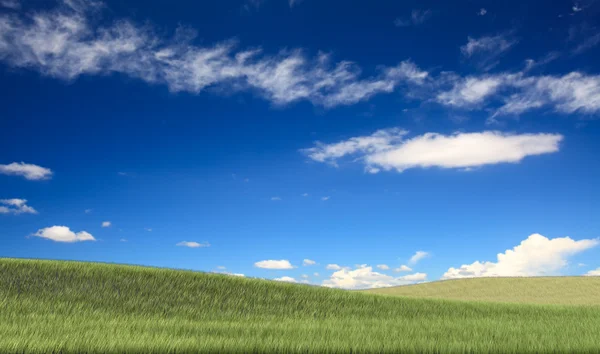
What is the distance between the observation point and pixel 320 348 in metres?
7.68

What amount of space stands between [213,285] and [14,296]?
240 inches

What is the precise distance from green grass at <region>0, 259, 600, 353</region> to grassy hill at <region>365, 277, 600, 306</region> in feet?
39.0

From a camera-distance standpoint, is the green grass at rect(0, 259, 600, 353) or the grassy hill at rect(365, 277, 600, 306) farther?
the grassy hill at rect(365, 277, 600, 306)

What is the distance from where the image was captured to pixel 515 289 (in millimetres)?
31578

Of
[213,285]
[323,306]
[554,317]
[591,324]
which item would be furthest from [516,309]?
[213,285]

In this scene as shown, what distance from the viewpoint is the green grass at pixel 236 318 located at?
317 inches

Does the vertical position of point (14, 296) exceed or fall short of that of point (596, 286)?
it falls short

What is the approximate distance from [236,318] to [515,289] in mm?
24373

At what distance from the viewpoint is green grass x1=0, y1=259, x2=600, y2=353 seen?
8.05 metres

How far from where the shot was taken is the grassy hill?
1142 inches

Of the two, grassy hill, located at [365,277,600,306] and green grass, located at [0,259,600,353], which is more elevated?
grassy hill, located at [365,277,600,306]

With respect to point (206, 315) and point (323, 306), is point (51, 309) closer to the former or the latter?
point (206, 315)

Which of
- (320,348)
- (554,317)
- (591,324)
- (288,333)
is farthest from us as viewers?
(554,317)

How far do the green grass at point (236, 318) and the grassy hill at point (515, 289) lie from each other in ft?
39.0
